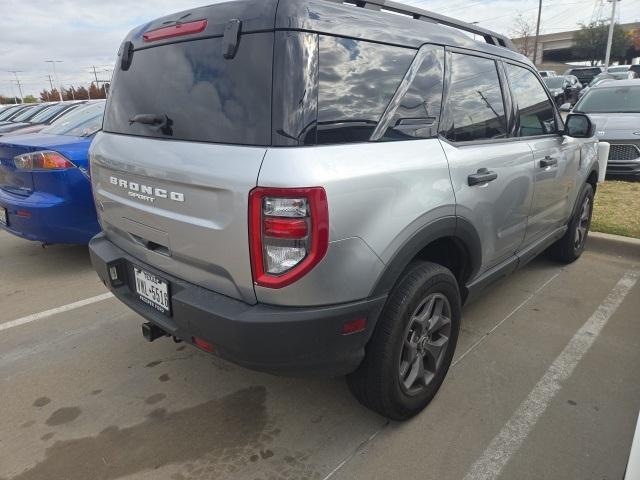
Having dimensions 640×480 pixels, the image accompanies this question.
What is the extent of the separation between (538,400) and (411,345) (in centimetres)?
87

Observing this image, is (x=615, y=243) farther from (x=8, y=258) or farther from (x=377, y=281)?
(x=8, y=258)

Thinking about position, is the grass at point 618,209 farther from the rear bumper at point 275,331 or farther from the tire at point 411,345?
the rear bumper at point 275,331

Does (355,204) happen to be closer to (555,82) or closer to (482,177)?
(482,177)

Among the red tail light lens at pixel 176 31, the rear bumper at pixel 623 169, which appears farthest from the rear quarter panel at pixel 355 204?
the rear bumper at pixel 623 169

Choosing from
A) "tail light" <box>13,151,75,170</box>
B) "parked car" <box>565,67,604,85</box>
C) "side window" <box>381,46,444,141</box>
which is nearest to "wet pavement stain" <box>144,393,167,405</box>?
"side window" <box>381,46,444,141</box>

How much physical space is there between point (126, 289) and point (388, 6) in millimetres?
1954

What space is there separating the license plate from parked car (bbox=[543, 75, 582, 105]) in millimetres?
19582

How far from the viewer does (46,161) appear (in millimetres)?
4176

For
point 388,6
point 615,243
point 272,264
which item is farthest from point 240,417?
point 615,243

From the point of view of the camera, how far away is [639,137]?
7.16 m

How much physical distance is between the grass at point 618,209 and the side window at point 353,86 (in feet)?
13.7

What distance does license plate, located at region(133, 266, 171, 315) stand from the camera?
219 centimetres

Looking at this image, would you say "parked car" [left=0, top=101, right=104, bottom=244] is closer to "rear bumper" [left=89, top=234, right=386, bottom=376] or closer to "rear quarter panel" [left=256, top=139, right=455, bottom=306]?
"rear bumper" [left=89, top=234, right=386, bottom=376]

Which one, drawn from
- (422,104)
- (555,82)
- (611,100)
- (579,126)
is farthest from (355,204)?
(555,82)
